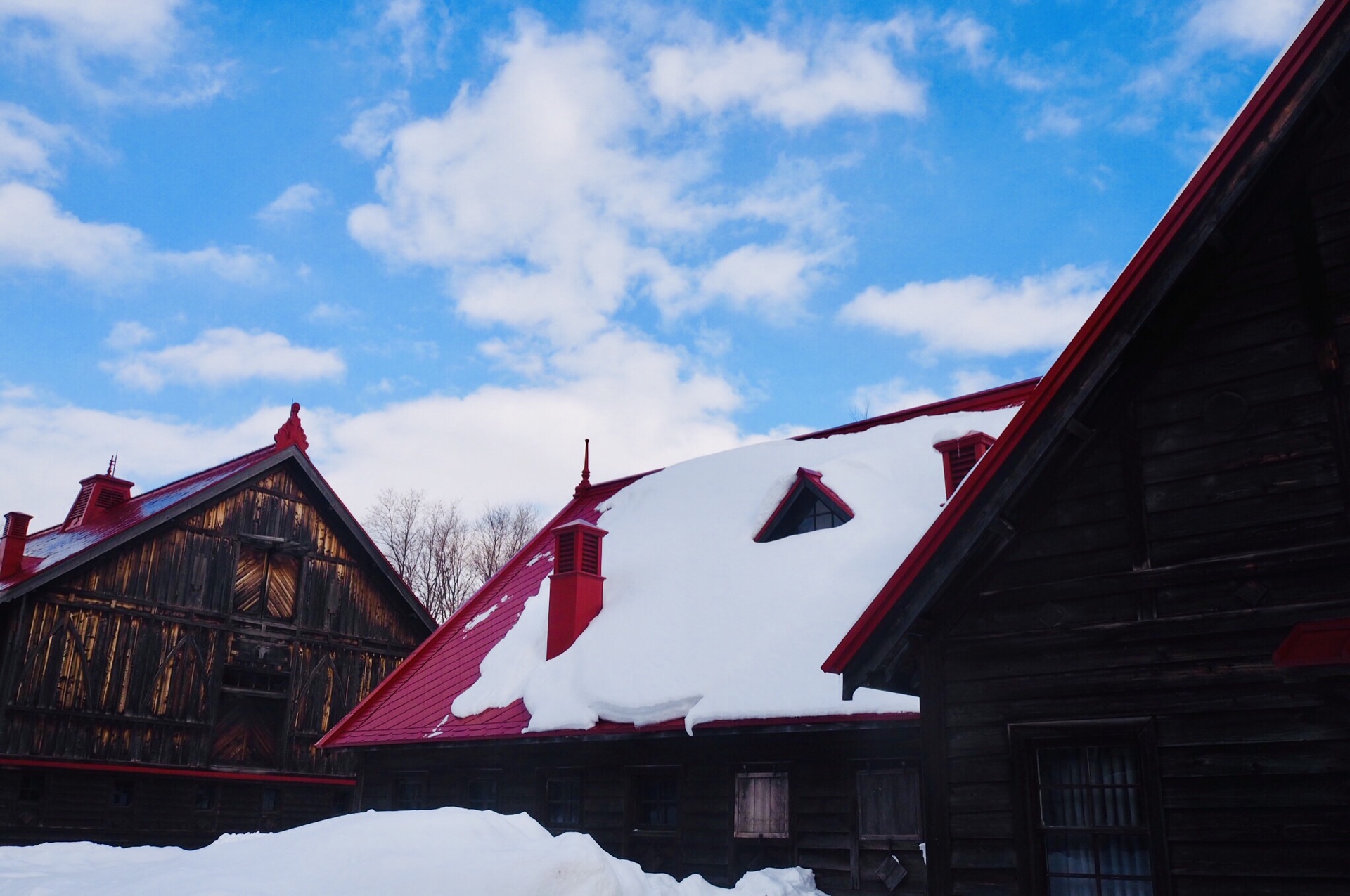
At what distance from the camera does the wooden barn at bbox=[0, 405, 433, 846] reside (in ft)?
82.9

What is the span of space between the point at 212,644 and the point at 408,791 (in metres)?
12.2

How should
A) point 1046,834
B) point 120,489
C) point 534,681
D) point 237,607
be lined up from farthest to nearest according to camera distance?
point 120,489 < point 237,607 < point 534,681 < point 1046,834

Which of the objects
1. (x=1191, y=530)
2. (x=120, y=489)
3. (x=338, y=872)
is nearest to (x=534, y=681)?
(x=338, y=872)

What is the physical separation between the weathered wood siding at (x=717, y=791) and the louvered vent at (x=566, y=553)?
3.01m

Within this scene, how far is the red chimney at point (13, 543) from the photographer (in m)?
26.4

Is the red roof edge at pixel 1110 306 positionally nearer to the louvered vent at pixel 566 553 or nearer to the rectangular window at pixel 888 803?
the rectangular window at pixel 888 803

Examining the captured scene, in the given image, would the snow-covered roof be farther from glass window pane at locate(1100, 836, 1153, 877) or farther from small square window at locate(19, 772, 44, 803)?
small square window at locate(19, 772, 44, 803)

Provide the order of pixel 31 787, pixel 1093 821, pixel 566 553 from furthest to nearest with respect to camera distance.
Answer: pixel 31 787 → pixel 566 553 → pixel 1093 821

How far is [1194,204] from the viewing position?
24.8 ft

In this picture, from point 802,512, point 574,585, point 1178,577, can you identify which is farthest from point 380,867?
point 802,512

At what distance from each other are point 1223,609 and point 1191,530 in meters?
0.58

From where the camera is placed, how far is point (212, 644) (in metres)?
Answer: 28.9

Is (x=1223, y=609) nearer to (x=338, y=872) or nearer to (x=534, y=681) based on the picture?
(x=338, y=872)

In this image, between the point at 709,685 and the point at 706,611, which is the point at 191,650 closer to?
the point at 706,611
